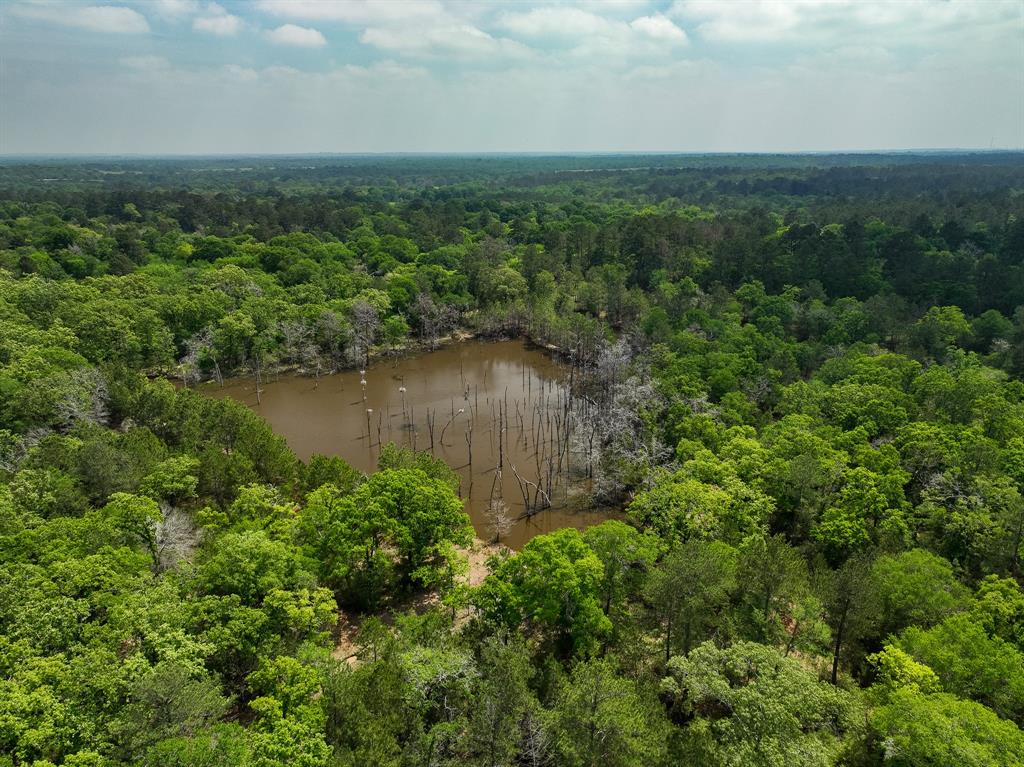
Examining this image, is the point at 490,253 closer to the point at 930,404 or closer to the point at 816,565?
the point at 930,404

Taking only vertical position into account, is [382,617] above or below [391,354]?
below

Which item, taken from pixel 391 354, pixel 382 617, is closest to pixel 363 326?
pixel 391 354

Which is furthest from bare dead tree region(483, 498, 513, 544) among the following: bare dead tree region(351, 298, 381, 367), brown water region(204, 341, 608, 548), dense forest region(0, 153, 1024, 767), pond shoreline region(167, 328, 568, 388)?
bare dead tree region(351, 298, 381, 367)

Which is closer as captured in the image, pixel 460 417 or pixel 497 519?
pixel 497 519

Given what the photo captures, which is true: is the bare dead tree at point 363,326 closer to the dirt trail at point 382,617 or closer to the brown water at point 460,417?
the brown water at point 460,417

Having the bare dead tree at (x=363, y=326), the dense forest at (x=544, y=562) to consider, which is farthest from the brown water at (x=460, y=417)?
the dense forest at (x=544, y=562)

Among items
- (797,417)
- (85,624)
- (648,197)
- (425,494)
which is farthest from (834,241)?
(648,197)

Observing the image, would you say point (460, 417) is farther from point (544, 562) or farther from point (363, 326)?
point (544, 562)

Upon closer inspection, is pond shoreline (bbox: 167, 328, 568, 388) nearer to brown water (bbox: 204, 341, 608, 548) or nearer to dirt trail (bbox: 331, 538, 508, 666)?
brown water (bbox: 204, 341, 608, 548)
